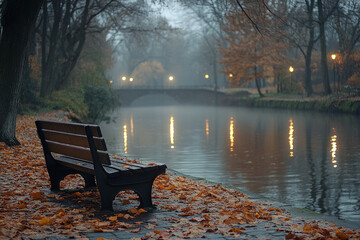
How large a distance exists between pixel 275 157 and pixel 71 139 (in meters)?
10.4

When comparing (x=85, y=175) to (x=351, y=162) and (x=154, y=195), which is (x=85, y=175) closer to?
(x=154, y=195)

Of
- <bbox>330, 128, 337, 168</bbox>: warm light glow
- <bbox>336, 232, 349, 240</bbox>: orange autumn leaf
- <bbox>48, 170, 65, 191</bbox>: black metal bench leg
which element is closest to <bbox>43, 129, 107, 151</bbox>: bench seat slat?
<bbox>48, 170, 65, 191</bbox>: black metal bench leg

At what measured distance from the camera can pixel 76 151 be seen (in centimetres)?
634

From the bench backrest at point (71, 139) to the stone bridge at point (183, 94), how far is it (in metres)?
59.5

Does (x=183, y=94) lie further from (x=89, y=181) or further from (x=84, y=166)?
(x=84, y=166)

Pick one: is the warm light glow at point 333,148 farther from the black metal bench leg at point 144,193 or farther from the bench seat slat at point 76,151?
the bench seat slat at point 76,151

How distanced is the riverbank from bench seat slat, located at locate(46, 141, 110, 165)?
27.8 meters

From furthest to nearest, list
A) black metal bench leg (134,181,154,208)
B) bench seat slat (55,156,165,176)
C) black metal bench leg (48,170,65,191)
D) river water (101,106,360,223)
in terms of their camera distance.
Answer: river water (101,106,360,223), black metal bench leg (48,170,65,191), black metal bench leg (134,181,154,208), bench seat slat (55,156,165,176)

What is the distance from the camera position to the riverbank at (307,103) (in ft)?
108

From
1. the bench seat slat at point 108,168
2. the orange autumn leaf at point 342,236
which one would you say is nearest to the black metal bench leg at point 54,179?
the bench seat slat at point 108,168

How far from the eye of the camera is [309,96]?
43.2m

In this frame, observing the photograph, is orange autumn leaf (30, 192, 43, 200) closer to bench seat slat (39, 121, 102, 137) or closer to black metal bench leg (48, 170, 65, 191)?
black metal bench leg (48, 170, 65, 191)

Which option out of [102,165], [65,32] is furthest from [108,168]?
[65,32]

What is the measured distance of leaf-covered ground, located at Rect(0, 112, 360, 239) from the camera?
4.79 metres
